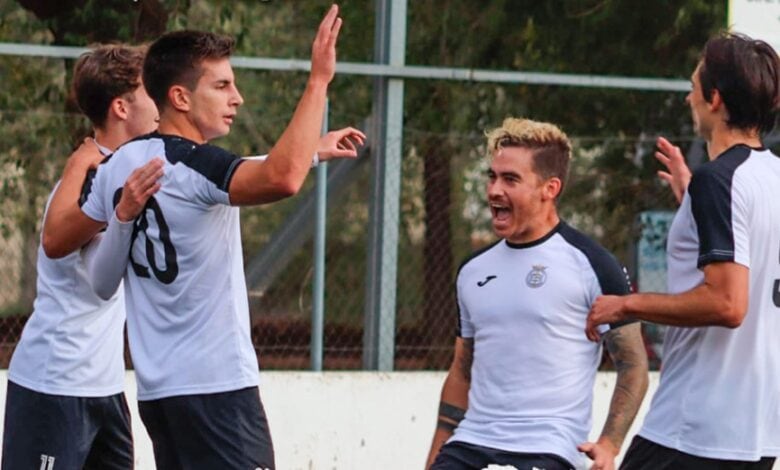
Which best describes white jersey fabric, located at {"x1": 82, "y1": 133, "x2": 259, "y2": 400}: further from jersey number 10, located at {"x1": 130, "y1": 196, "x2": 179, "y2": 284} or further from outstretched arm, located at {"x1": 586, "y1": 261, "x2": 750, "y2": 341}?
outstretched arm, located at {"x1": 586, "y1": 261, "x2": 750, "y2": 341}

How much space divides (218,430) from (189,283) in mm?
434

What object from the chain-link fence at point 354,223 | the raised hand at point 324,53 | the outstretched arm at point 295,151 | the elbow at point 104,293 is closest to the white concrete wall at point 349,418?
the chain-link fence at point 354,223

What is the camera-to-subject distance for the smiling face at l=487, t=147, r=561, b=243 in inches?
212

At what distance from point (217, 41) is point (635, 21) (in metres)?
5.99

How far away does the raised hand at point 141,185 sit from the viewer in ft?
16.3

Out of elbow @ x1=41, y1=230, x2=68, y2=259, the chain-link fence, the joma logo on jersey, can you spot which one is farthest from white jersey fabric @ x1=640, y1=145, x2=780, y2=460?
the chain-link fence

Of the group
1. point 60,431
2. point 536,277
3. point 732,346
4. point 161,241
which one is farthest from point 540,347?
point 60,431

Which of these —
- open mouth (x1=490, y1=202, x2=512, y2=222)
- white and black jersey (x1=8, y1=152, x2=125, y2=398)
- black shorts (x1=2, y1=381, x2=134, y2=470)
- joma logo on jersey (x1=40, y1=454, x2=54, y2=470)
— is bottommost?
joma logo on jersey (x1=40, y1=454, x2=54, y2=470)

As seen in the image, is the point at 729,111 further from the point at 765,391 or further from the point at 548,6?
the point at 548,6

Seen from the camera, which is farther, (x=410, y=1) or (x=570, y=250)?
(x=410, y=1)

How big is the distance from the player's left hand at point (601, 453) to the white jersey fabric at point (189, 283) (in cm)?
101

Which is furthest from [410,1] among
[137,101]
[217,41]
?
[217,41]

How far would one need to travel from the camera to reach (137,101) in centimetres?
604

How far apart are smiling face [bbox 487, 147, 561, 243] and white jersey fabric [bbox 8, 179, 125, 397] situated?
146cm
